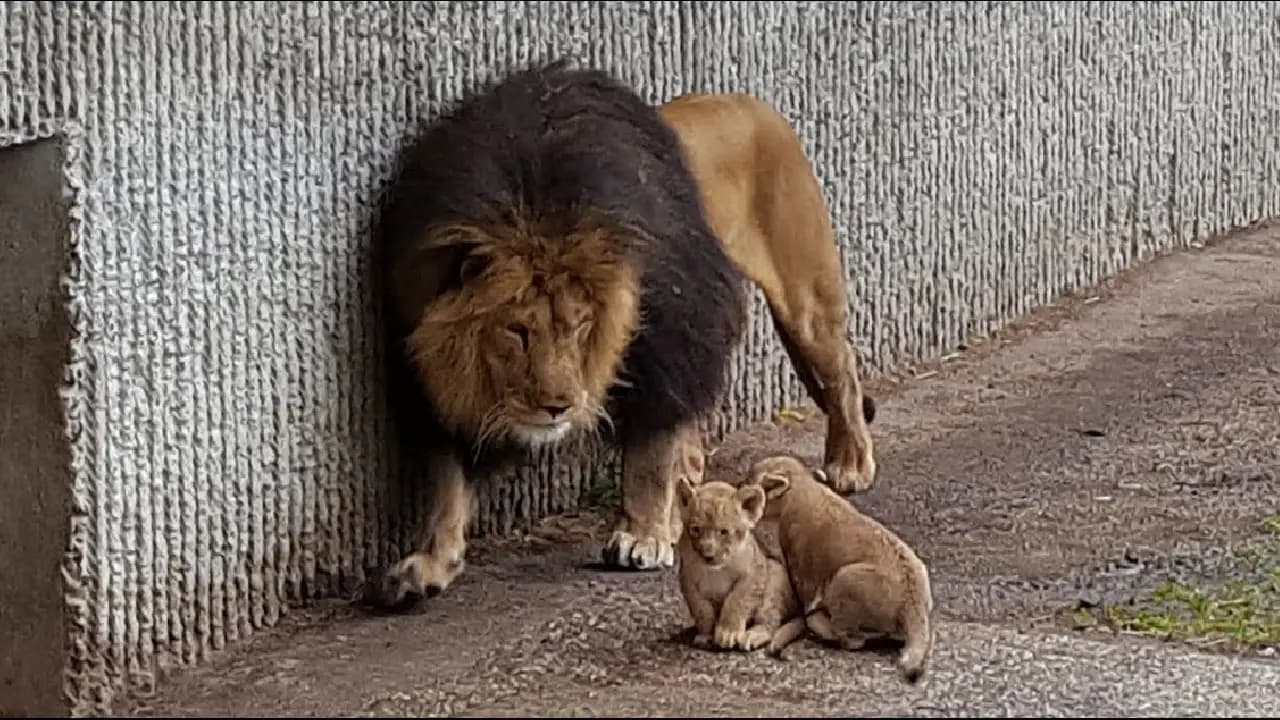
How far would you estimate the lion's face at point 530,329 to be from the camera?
3416mm

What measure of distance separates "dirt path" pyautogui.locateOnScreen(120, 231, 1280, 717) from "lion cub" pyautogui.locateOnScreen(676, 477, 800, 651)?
5 cm

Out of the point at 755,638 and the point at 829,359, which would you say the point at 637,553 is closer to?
the point at 755,638

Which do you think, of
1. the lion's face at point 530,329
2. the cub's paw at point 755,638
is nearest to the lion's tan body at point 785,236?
the lion's face at point 530,329

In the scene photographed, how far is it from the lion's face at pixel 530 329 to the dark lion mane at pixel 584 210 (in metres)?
0.02

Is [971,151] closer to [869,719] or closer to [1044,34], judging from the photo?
[1044,34]

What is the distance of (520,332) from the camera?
343 centimetres

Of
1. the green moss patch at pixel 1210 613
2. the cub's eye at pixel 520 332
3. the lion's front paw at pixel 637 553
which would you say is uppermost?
the cub's eye at pixel 520 332

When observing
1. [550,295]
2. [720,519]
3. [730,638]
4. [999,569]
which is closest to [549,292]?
[550,295]

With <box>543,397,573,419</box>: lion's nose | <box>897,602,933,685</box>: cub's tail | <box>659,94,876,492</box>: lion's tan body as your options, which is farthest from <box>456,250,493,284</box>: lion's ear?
<box>897,602,933,685</box>: cub's tail

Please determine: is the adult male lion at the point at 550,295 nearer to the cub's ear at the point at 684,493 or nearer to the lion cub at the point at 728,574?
the cub's ear at the point at 684,493

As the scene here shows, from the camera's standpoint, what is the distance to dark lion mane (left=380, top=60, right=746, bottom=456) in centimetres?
347

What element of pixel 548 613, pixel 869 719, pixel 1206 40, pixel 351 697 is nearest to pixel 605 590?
pixel 548 613

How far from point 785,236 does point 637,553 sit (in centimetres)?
86

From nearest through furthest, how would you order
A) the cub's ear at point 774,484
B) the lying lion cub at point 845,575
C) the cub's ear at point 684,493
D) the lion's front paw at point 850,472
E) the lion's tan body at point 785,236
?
the lying lion cub at point 845,575
the cub's ear at point 684,493
the cub's ear at point 774,484
the lion's tan body at point 785,236
the lion's front paw at point 850,472
